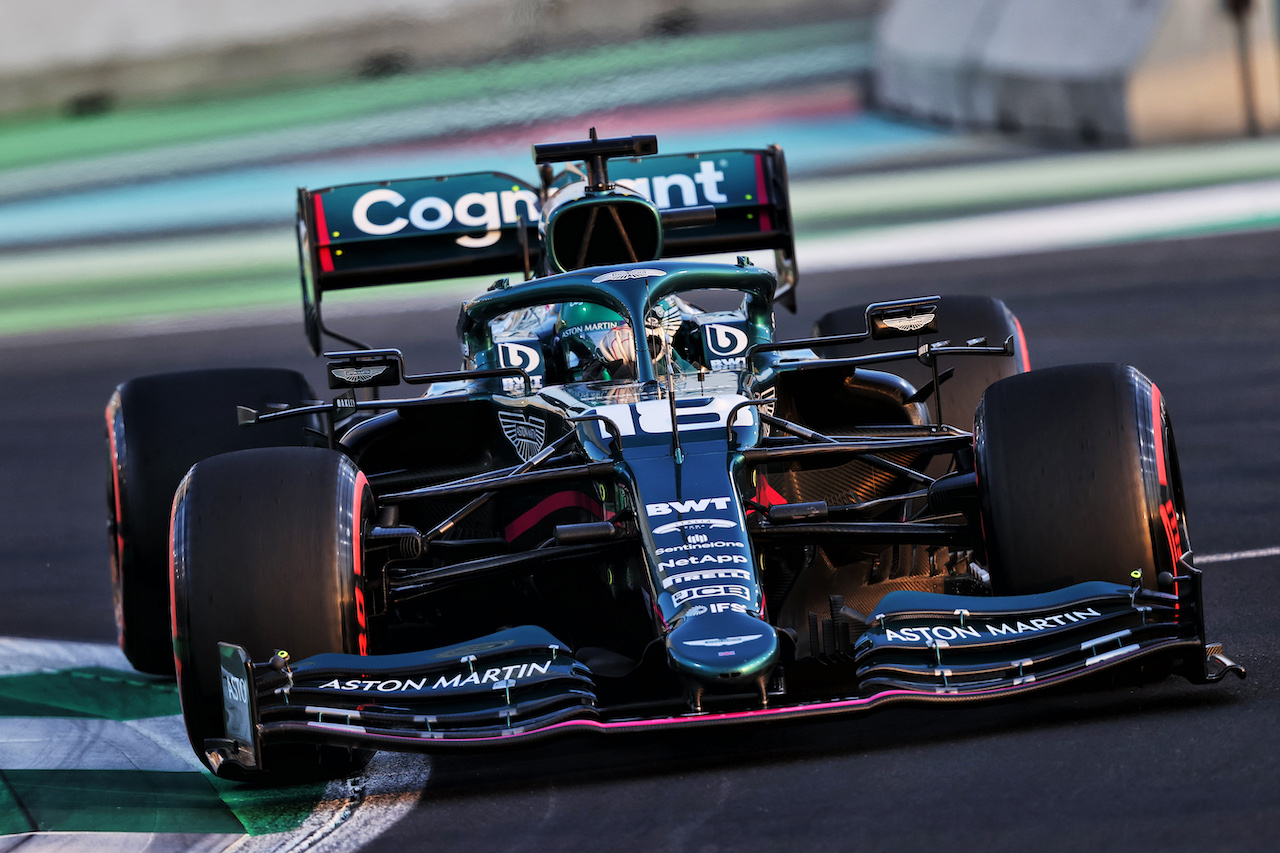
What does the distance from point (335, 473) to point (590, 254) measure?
242cm

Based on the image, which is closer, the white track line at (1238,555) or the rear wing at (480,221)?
the white track line at (1238,555)

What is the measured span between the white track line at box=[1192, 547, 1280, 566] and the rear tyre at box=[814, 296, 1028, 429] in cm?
114

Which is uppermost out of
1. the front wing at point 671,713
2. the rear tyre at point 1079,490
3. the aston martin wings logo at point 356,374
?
the aston martin wings logo at point 356,374

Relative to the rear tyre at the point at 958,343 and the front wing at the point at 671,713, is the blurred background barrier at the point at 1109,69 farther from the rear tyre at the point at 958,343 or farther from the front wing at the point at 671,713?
the front wing at the point at 671,713

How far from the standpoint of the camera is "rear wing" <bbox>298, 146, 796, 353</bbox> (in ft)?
29.5

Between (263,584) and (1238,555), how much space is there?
451 centimetres

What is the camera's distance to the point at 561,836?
16.3 feet

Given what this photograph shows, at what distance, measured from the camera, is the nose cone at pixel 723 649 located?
515cm

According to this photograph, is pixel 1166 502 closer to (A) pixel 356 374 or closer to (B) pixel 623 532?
(B) pixel 623 532

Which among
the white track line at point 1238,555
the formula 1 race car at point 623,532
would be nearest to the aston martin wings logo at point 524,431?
the formula 1 race car at point 623,532

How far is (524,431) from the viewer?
7016 mm

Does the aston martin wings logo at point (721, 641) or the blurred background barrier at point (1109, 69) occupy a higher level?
the blurred background barrier at point (1109, 69)

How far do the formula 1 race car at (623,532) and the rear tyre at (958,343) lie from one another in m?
0.34

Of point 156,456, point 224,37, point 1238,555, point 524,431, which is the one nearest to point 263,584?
point 524,431
